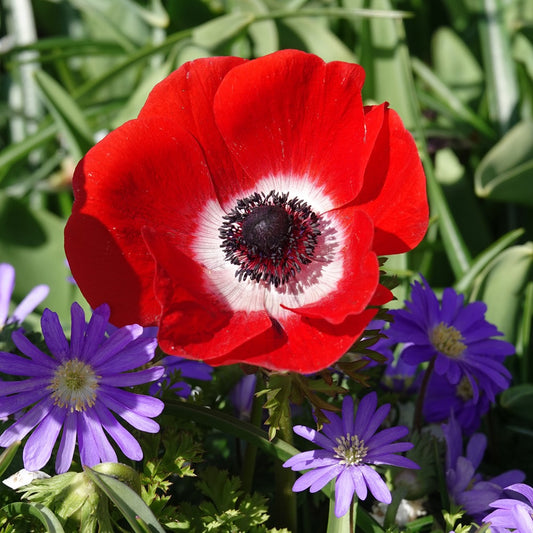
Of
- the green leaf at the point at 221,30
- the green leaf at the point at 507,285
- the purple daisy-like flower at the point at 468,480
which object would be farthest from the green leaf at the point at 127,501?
the green leaf at the point at 221,30

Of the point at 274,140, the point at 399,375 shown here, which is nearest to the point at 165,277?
the point at 274,140

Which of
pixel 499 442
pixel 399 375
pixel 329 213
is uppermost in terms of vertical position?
pixel 329 213

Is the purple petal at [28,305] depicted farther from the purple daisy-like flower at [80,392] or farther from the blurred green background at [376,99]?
the blurred green background at [376,99]

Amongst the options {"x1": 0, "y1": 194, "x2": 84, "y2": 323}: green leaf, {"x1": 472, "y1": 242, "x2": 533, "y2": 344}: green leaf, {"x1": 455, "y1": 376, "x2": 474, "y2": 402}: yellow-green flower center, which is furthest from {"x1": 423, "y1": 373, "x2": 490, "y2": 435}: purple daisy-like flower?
{"x1": 0, "y1": 194, "x2": 84, "y2": 323}: green leaf

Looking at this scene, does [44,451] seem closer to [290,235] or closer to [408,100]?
[290,235]

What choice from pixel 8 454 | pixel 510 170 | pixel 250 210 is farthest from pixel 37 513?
pixel 510 170
